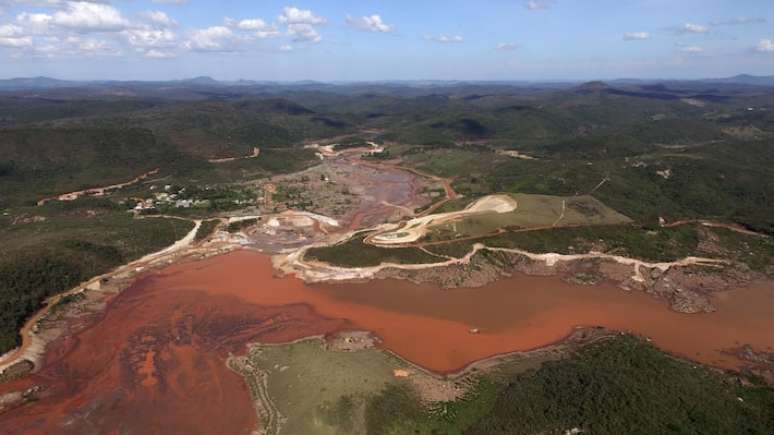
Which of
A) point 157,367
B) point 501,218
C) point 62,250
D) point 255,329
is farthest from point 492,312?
point 62,250

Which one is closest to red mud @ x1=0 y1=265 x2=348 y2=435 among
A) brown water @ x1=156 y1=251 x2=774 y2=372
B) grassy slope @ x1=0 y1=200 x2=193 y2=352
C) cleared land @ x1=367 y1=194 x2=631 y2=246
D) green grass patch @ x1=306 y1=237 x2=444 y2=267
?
brown water @ x1=156 y1=251 x2=774 y2=372

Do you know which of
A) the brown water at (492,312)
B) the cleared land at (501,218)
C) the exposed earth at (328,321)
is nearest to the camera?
the exposed earth at (328,321)

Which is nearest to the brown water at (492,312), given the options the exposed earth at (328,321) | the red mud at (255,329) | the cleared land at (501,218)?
the red mud at (255,329)

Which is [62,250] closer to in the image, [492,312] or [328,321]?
[328,321]

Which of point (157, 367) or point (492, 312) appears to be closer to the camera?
point (157, 367)

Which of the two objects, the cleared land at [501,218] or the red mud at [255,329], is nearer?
the red mud at [255,329]

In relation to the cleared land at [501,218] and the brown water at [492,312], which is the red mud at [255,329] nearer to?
the brown water at [492,312]

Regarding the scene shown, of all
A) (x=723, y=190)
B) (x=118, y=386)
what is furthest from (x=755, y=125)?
(x=118, y=386)
